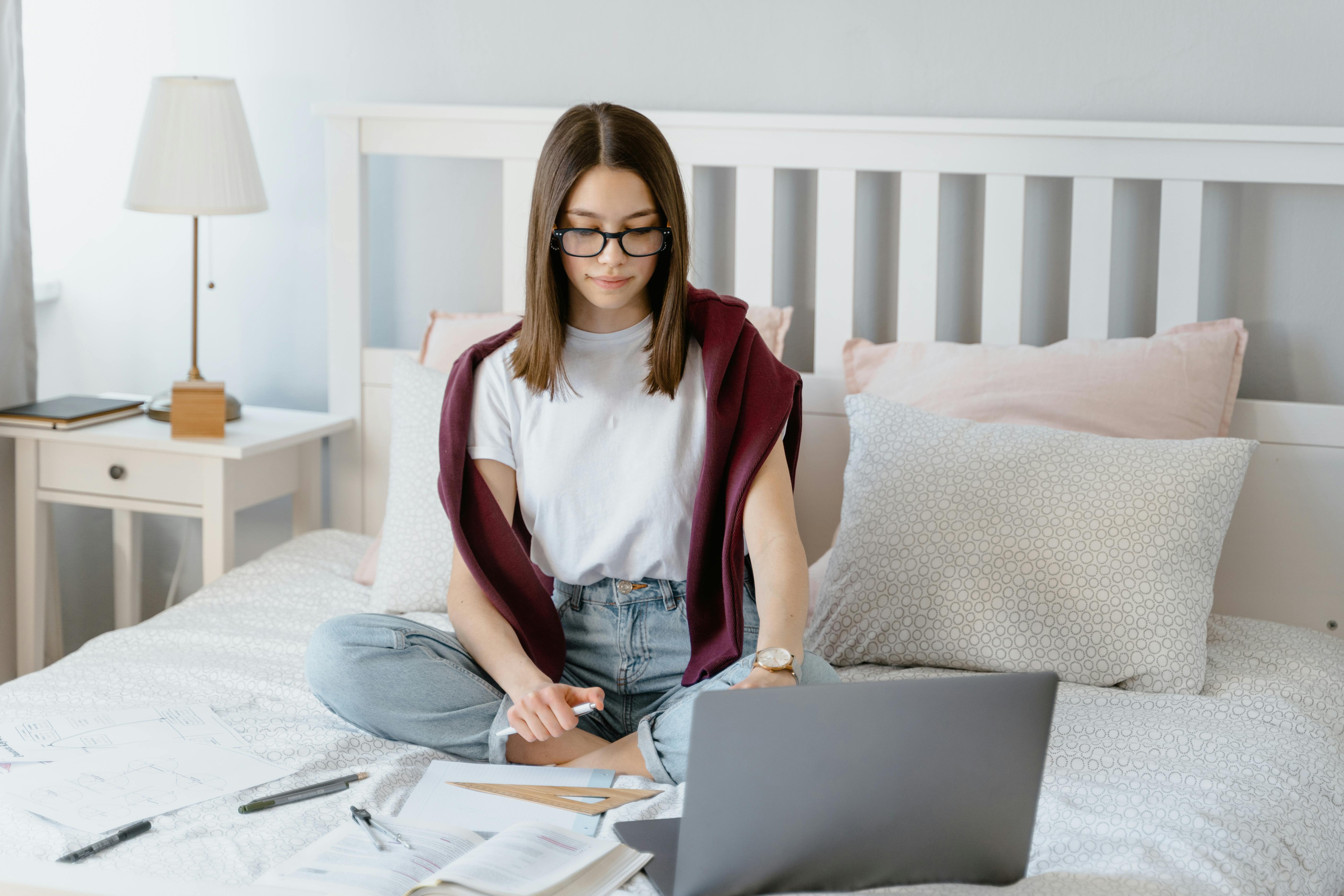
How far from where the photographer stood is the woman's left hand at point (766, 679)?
3.60 feet

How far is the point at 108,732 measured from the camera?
121cm

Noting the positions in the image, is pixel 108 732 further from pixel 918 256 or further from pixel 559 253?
pixel 918 256

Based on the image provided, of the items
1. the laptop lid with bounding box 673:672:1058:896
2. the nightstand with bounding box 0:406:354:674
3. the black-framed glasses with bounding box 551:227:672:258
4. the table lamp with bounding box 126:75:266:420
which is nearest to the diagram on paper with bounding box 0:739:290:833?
the laptop lid with bounding box 673:672:1058:896

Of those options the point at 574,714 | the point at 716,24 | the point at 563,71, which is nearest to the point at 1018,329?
the point at 716,24

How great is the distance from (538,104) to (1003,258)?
82 centimetres

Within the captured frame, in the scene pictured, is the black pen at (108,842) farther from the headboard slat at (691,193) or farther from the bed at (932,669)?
the headboard slat at (691,193)

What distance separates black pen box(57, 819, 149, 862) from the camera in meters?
0.95

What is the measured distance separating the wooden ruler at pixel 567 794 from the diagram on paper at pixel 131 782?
0.66 feet

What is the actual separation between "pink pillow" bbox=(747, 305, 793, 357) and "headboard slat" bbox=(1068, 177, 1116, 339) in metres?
0.43

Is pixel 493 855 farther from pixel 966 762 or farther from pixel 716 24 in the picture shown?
pixel 716 24

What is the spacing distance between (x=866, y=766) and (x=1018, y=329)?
115 cm

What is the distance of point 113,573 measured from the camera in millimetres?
2254

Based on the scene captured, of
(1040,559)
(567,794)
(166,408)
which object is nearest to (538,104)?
(166,408)

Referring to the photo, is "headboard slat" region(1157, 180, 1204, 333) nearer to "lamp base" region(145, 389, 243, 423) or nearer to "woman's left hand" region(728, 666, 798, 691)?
"woman's left hand" region(728, 666, 798, 691)
